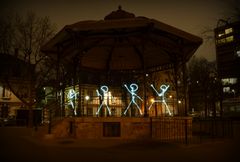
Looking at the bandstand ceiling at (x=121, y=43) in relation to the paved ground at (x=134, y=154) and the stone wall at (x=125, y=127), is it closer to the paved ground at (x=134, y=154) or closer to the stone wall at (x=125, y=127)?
the stone wall at (x=125, y=127)

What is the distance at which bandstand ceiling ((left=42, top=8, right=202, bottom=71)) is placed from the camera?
45.4 ft

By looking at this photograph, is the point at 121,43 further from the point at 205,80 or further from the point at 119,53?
the point at 205,80

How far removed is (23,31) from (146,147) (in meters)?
28.5

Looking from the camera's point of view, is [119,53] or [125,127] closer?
[125,127]

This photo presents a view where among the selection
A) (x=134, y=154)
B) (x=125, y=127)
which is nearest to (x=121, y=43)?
(x=125, y=127)

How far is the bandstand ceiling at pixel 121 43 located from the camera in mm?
13836

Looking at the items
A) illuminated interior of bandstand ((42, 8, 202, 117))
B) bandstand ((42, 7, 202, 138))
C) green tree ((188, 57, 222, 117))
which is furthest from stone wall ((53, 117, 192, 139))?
green tree ((188, 57, 222, 117))

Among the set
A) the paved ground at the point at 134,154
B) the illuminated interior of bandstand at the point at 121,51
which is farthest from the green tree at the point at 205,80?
the paved ground at the point at 134,154

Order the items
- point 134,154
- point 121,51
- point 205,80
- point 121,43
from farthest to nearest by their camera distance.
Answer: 1. point 205,80
2. point 121,51
3. point 121,43
4. point 134,154

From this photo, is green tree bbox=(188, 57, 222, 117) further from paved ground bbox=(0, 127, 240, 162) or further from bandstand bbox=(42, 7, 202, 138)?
paved ground bbox=(0, 127, 240, 162)

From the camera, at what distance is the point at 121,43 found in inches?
777

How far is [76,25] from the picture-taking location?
13906mm

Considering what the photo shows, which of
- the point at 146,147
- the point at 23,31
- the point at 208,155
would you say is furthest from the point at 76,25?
the point at 23,31

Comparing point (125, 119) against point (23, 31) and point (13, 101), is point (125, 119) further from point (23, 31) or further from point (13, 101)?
point (13, 101)
